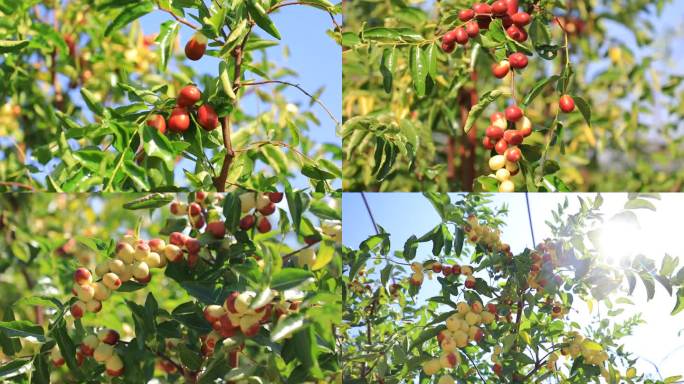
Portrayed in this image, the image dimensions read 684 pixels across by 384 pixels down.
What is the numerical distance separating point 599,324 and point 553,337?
7cm

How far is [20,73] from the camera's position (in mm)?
1834

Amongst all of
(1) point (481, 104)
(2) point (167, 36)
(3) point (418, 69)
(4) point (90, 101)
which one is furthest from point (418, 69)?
(4) point (90, 101)

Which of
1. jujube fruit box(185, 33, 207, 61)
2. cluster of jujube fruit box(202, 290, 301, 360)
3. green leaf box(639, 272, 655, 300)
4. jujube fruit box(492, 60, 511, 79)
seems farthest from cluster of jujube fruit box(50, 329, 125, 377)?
green leaf box(639, 272, 655, 300)

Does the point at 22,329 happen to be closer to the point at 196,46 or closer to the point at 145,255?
the point at 145,255

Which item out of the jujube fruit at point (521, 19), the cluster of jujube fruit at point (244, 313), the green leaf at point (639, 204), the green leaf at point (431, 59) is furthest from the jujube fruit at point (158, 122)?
the green leaf at point (639, 204)

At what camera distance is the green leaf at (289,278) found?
79 cm

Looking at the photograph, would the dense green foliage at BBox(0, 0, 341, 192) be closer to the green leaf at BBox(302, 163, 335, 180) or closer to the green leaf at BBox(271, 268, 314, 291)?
the green leaf at BBox(302, 163, 335, 180)

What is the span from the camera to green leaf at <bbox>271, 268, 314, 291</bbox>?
789 millimetres

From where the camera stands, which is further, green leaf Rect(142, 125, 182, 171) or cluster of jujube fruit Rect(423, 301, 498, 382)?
cluster of jujube fruit Rect(423, 301, 498, 382)

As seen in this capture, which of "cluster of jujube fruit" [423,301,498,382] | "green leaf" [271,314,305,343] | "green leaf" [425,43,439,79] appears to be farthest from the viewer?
"cluster of jujube fruit" [423,301,498,382]

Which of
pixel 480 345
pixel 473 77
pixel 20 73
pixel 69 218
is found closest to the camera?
pixel 480 345

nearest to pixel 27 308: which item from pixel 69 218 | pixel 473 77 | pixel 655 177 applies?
pixel 69 218

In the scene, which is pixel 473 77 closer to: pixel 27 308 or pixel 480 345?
pixel 480 345

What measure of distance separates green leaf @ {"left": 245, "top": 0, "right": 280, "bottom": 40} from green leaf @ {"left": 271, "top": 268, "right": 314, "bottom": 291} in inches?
11.6
